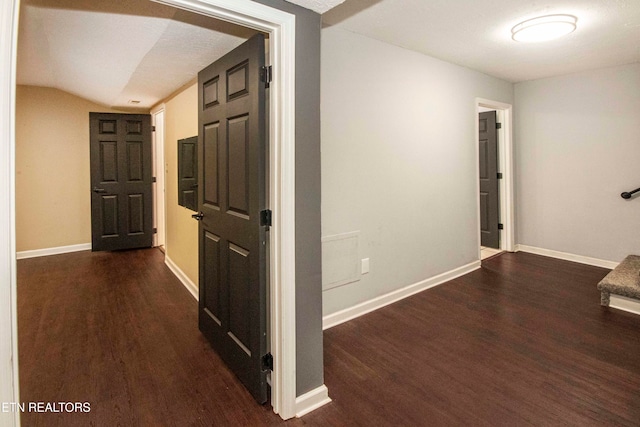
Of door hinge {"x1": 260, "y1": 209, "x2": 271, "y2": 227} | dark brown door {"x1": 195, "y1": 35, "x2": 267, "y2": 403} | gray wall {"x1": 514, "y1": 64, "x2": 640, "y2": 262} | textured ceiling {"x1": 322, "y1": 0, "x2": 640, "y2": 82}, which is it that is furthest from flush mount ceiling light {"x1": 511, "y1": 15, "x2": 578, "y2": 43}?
door hinge {"x1": 260, "y1": 209, "x2": 271, "y2": 227}

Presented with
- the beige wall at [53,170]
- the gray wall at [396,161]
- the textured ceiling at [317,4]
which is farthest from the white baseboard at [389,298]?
the beige wall at [53,170]

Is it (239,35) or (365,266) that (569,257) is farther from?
(239,35)

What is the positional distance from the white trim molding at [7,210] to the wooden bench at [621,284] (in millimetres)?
4019

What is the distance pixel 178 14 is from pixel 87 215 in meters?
4.57

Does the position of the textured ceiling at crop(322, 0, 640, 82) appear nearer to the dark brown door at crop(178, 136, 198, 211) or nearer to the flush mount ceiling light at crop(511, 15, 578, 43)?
the flush mount ceiling light at crop(511, 15, 578, 43)

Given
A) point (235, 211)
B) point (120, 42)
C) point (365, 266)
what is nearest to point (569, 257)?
point (365, 266)

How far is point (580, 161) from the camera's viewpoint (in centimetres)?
426

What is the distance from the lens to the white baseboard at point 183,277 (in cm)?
341

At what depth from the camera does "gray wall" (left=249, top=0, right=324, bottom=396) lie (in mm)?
1752

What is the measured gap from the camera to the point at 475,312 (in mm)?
3004

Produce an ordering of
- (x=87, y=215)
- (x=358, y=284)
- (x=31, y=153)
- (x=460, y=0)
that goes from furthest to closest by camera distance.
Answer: (x=87, y=215)
(x=31, y=153)
(x=358, y=284)
(x=460, y=0)

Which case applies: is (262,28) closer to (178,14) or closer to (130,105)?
(178,14)

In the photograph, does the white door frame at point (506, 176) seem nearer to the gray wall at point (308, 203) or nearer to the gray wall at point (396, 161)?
the gray wall at point (396, 161)

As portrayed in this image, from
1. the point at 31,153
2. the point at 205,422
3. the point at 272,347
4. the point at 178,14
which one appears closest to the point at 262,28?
the point at 178,14
